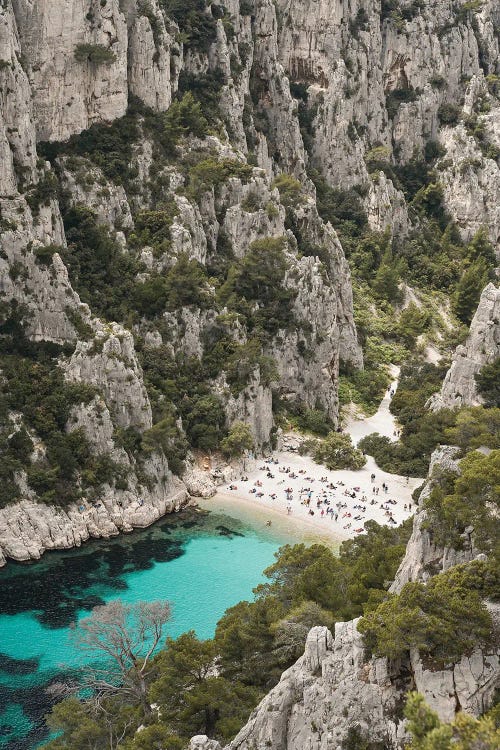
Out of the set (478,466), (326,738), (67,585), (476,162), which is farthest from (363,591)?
(476,162)

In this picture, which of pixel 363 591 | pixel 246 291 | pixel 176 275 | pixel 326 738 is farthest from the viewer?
pixel 246 291

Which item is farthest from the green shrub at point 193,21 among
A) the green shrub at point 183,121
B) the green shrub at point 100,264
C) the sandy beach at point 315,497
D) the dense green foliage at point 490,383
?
the dense green foliage at point 490,383

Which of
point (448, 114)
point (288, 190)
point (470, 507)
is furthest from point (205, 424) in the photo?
point (448, 114)

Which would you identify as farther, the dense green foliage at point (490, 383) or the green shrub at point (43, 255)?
the dense green foliage at point (490, 383)

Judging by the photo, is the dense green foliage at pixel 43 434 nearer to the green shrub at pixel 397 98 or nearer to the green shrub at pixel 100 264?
the green shrub at pixel 100 264

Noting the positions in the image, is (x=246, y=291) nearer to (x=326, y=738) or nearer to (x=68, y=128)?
(x=68, y=128)

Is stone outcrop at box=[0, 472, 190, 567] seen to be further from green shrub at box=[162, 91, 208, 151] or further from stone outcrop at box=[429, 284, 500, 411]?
green shrub at box=[162, 91, 208, 151]
